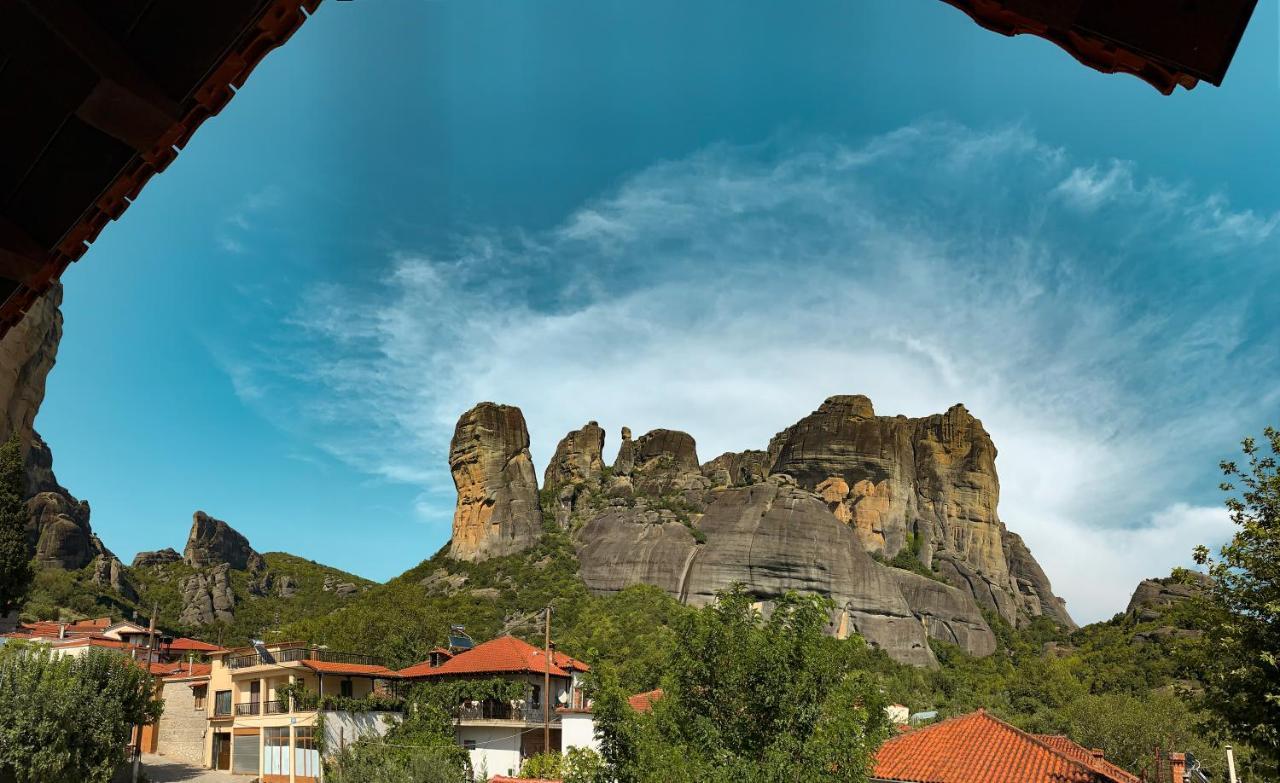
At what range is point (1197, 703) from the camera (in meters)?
14.8

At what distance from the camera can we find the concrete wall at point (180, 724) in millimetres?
48938

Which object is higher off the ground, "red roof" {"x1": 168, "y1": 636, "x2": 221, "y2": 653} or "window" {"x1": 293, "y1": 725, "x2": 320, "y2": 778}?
"red roof" {"x1": 168, "y1": 636, "x2": 221, "y2": 653}

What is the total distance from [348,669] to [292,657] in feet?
9.18

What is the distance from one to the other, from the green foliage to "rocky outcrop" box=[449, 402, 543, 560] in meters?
66.2

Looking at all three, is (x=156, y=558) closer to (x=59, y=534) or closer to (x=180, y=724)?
(x=59, y=534)

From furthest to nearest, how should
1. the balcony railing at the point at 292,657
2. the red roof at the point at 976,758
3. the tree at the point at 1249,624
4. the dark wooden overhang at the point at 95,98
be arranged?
the balcony railing at the point at 292,657, the red roof at the point at 976,758, the tree at the point at 1249,624, the dark wooden overhang at the point at 95,98

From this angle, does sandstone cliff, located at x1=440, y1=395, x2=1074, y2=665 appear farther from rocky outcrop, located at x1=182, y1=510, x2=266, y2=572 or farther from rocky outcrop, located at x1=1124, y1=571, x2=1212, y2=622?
rocky outcrop, located at x1=182, y1=510, x2=266, y2=572

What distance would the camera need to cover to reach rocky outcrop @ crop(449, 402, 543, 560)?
4011 inches

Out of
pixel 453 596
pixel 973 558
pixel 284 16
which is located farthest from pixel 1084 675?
pixel 284 16

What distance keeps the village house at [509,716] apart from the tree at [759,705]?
2189 cm

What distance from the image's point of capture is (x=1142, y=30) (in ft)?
8.24

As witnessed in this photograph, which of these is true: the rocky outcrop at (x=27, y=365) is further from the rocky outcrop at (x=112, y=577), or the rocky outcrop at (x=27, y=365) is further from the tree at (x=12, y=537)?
the rocky outcrop at (x=112, y=577)

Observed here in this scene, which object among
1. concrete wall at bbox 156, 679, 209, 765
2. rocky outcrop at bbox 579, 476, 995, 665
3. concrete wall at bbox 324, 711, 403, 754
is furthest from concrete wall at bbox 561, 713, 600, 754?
rocky outcrop at bbox 579, 476, 995, 665

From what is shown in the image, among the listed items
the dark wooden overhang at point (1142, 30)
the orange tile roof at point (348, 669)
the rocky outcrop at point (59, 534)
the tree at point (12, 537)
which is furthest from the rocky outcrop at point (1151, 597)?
the rocky outcrop at point (59, 534)
